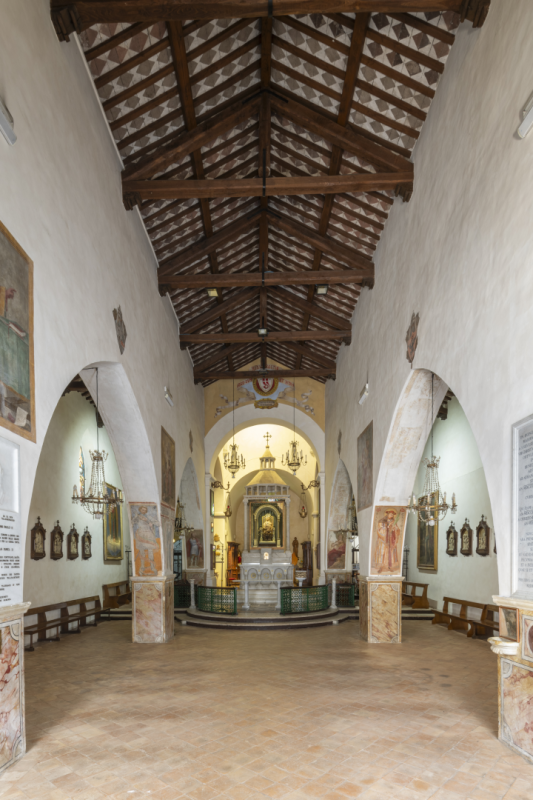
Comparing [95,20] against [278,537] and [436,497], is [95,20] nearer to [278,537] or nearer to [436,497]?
[436,497]

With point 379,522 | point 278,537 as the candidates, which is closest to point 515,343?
point 379,522

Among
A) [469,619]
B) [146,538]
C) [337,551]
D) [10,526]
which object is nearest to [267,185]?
[10,526]

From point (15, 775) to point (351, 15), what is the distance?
330 inches

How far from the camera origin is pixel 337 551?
19.7 m

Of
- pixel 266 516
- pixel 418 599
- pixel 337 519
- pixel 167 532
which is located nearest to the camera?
pixel 167 532

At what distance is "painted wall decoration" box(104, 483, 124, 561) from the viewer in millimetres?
17344

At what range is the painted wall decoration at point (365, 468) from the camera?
39.9 feet

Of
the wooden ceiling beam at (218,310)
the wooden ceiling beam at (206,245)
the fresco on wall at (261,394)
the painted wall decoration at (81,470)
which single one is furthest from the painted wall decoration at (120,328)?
the fresco on wall at (261,394)

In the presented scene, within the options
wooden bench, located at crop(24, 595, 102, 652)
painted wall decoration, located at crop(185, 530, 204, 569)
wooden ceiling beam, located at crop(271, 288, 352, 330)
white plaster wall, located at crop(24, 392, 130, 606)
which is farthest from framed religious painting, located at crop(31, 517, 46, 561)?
painted wall decoration, located at crop(185, 530, 204, 569)

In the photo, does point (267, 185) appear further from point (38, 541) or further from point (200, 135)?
point (38, 541)

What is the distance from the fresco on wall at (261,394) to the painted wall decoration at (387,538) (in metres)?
9.22

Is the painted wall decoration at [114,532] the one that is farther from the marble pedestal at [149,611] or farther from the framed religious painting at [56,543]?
the marble pedestal at [149,611]

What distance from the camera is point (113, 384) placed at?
943 centimetres

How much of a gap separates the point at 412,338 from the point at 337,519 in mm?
11211
